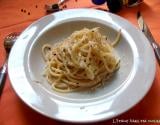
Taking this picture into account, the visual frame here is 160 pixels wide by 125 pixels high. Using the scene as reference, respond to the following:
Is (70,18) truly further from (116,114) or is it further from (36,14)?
(116,114)

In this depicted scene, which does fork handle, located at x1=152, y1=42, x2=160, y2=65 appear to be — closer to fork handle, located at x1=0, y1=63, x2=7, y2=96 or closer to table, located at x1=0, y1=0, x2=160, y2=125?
table, located at x1=0, y1=0, x2=160, y2=125

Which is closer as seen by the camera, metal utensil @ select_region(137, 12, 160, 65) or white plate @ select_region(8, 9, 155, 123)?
white plate @ select_region(8, 9, 155, 123)

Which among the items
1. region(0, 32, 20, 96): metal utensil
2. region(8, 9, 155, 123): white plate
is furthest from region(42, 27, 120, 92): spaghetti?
region(0, 32, 20, 96): metal utensil

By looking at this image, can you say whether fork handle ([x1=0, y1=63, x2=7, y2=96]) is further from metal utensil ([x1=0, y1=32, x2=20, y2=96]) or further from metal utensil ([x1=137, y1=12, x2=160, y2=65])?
metal utensil ([x1=137, y1=12, x2=160, y2=65])

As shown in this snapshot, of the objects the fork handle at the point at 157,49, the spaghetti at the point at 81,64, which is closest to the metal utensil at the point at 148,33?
the fork handle at the point at 157,49

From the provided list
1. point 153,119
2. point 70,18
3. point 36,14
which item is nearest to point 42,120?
point 153,119

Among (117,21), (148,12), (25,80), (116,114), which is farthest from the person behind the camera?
(148,12)
